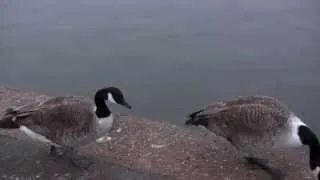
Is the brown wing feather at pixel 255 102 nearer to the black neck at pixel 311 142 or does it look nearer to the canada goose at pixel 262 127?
the canada goose at pixel 262 127

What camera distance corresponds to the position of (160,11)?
805cm

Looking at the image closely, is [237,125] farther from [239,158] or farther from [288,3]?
[288,3]

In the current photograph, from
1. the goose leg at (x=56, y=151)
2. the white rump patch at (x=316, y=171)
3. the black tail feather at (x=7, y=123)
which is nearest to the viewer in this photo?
the white rump patch at (x=316, y=171)

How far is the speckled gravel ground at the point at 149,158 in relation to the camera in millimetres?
4219

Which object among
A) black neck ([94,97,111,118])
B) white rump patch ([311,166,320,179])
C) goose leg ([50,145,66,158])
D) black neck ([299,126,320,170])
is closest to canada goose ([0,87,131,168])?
black neck ([94,97,111,118])

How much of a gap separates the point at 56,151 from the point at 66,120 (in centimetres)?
54

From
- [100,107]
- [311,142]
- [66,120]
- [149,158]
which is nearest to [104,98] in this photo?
[100,107]

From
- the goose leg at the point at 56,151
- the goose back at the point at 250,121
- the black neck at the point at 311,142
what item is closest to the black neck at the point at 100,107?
the goose leg at the point at 56,151

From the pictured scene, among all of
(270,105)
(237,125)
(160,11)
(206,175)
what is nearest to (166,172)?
(206,175)

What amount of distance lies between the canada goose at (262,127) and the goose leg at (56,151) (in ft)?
4.41

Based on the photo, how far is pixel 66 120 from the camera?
412 cm

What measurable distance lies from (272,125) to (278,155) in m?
0.72

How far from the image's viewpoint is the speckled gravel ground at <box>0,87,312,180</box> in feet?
13.8

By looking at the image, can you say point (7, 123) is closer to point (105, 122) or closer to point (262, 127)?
point (105, 122)
